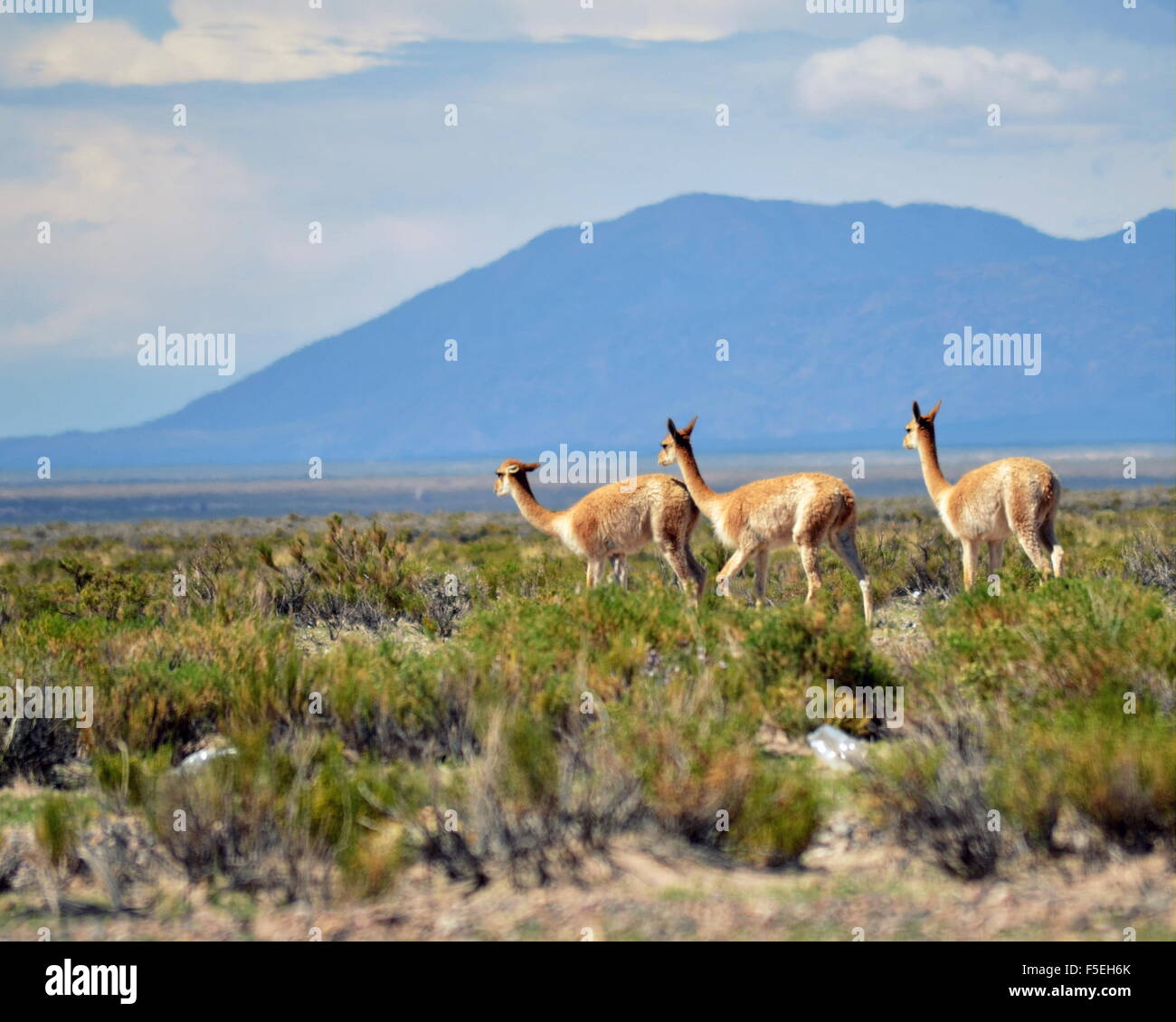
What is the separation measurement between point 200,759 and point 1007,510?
7.26m

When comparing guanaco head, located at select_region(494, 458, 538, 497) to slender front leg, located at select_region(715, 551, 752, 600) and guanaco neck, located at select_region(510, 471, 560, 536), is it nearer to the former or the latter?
guanaco neck, located at select_region(510, 471, 560, 536)

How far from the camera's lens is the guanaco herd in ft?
38.7

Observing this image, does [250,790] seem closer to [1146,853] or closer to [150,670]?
[150,670]

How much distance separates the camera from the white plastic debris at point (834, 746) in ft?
24.2

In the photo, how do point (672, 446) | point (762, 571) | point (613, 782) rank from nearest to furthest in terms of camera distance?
point (613, 782), point (762, 571), point (672, 446)

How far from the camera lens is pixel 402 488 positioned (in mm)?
116812

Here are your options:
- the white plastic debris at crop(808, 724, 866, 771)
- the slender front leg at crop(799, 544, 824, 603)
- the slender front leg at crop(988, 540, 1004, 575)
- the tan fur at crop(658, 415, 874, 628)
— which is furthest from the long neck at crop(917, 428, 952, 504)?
the white plastic debris at crop(808, 724, 866, 771)

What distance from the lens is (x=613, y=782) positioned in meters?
6.33

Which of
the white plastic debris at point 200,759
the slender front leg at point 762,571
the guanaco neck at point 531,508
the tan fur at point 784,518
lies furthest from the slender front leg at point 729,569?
the white plastic debris at point 200,759

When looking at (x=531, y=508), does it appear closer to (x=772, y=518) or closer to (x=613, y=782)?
(x=772, y=518)

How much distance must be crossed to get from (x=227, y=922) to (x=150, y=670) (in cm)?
311

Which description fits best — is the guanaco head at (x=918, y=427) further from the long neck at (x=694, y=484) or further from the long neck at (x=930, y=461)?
the long neck at (x=694, y=484)

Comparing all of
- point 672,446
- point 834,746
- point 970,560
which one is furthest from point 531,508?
point 834,746
